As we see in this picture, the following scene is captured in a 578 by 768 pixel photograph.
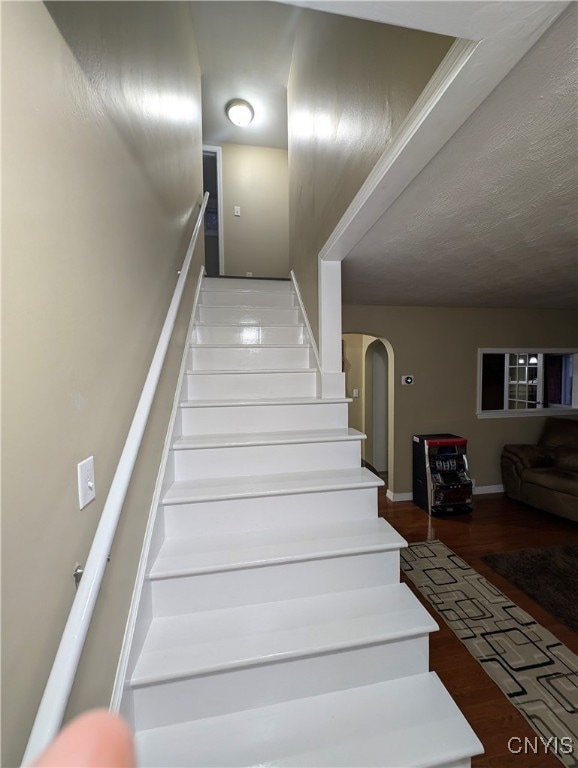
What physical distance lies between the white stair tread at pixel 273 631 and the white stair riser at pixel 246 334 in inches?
74.4

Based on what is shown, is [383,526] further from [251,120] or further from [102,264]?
[251,120]

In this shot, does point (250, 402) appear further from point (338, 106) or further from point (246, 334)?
point (338, 106)

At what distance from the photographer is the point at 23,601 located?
646 millimetres

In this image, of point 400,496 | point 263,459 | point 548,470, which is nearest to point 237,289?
point 263,459

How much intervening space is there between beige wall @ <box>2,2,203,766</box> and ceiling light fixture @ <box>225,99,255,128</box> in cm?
297

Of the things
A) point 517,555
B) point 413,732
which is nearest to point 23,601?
point 413,732

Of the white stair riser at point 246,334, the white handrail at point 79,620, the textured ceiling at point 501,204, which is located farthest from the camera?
the white stair riser at point 246,334

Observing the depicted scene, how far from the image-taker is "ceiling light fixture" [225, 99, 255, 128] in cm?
397

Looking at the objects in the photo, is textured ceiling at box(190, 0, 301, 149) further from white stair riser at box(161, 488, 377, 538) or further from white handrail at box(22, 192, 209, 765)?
white stair riser at box(161, 488, 377, 538)

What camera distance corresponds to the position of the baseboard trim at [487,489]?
413 centimetres

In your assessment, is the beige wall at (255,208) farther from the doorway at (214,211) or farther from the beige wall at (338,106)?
the beige wall at (338,106)

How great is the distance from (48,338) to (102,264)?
0.40 metres

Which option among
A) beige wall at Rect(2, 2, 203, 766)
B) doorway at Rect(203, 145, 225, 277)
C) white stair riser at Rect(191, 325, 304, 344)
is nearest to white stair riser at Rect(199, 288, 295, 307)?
white stair riser at Rect(191, 325, 304, 344)

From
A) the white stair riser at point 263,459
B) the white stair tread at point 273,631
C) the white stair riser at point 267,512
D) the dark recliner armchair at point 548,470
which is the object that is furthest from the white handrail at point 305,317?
the dark recliner armchair at point 548,470
